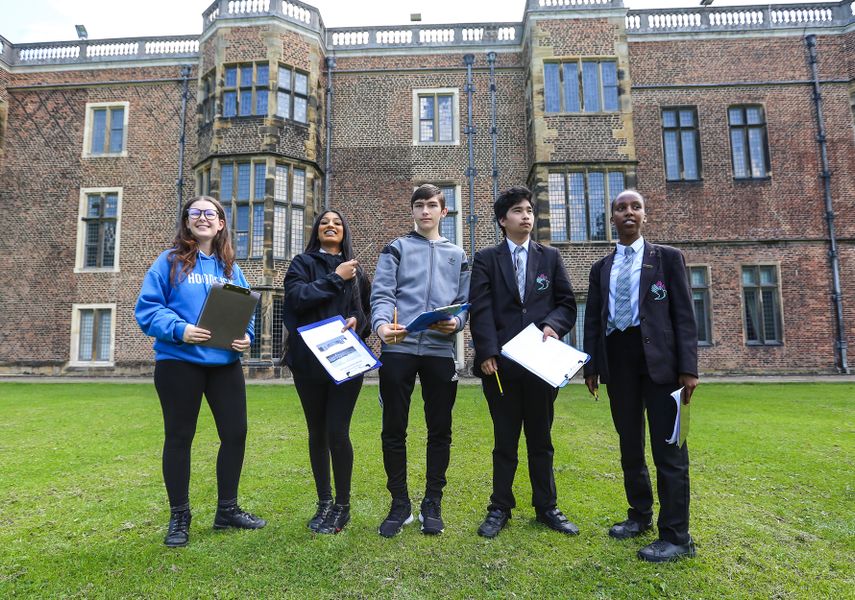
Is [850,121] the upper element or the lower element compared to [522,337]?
upper

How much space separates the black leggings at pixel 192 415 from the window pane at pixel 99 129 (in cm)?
1680

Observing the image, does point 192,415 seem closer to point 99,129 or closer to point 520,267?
point 520,267

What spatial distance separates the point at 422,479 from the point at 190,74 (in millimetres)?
16379

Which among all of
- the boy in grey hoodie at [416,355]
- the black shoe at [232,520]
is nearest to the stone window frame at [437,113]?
the boy in grey hoodie at [416,355]

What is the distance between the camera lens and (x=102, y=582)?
7.63ft

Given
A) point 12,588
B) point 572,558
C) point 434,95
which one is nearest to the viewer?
point 12,588

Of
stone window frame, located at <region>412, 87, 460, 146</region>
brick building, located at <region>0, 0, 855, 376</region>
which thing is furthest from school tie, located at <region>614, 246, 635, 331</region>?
stone window frame, located at <region>412, 87, 460, 146</region>

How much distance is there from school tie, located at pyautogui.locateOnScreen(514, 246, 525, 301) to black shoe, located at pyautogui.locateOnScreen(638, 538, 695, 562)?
5.28ft

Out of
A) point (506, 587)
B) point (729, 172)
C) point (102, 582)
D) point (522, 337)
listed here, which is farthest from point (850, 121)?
point (102, 582)

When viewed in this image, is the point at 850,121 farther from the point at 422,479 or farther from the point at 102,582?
the point at 102,582

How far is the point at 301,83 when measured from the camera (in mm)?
14578

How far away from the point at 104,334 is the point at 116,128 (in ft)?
22.6

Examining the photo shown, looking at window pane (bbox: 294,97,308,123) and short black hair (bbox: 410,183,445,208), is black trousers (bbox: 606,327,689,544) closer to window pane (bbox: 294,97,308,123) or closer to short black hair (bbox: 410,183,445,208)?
short black hair (bbox: 410,183,445,208)

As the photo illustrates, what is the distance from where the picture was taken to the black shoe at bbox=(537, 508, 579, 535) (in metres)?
2.88
